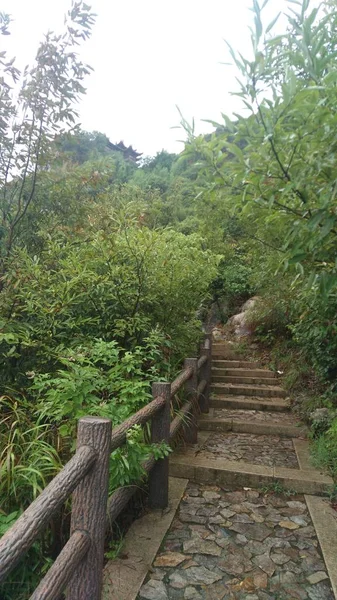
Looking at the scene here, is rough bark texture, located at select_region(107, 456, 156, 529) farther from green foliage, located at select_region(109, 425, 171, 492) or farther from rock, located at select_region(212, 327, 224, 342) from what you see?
rock, located at select_region(212, 327, 224, 342)

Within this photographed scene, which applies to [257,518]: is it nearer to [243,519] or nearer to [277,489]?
[243,519]

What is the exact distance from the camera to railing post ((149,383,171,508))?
255 cm

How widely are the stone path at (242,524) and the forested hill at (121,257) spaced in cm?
50

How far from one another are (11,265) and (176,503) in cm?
233

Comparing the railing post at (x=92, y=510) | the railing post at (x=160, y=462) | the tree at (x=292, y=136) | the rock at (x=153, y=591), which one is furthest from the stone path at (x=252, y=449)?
the tree at (x=292, y=136)

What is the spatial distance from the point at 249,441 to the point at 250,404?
3.81 ft

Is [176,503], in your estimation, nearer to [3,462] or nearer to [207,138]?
[3,462]

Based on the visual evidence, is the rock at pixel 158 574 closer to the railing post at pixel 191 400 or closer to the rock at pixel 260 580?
the rock at pixel 260 580

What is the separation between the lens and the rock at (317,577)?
6.37ft

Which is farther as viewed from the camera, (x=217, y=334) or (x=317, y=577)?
(x=217, y=334)

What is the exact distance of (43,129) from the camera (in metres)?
3.50

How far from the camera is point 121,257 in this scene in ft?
11.5

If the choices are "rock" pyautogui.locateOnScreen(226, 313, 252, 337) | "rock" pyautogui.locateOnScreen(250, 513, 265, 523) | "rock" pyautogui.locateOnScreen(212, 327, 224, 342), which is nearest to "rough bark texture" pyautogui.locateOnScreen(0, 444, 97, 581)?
"rock" pyautogui.locateOnScreen(250, 513, 265, 523)

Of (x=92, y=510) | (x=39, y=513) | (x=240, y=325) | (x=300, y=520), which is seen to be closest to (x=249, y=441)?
(x=300, y=520)
